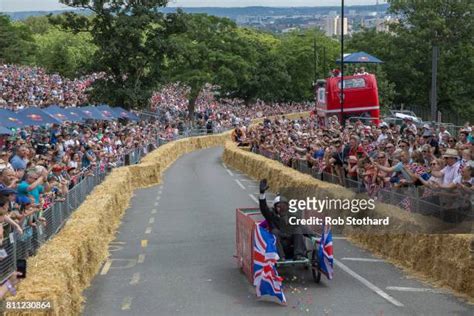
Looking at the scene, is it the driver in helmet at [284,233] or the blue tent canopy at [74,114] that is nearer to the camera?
the driver in helmet at [284,233]

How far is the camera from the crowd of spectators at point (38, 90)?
52.7 metres

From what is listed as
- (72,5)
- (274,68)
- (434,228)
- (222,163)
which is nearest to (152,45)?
(72,5)

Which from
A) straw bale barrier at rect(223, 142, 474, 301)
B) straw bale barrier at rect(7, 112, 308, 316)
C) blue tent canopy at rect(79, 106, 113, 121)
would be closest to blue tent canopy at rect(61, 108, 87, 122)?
blue tent canopy at rect(79, 106, 113, 121)

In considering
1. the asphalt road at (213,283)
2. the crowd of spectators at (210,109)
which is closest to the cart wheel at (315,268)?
the asphalt road at (213,283)

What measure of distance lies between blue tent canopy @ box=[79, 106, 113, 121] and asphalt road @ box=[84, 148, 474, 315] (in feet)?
57.6

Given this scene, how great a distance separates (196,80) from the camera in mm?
74750

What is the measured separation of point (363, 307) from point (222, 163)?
35.5 m

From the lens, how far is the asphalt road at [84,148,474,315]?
41.4 feet

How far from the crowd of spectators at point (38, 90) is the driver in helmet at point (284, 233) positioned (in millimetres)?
33938

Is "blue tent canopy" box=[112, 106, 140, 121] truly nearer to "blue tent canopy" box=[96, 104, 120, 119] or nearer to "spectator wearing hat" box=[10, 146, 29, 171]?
"blue tent canopy" box=[96, 104, 120, 119]

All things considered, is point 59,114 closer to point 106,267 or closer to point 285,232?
point 106,267

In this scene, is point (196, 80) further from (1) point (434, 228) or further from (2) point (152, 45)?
(1) point (434, 228)

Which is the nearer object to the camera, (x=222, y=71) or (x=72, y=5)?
(x=72, y=5)

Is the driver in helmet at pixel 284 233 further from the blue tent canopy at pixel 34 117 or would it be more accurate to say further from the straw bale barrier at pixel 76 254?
the blue tent canopy at pixel 34 117
